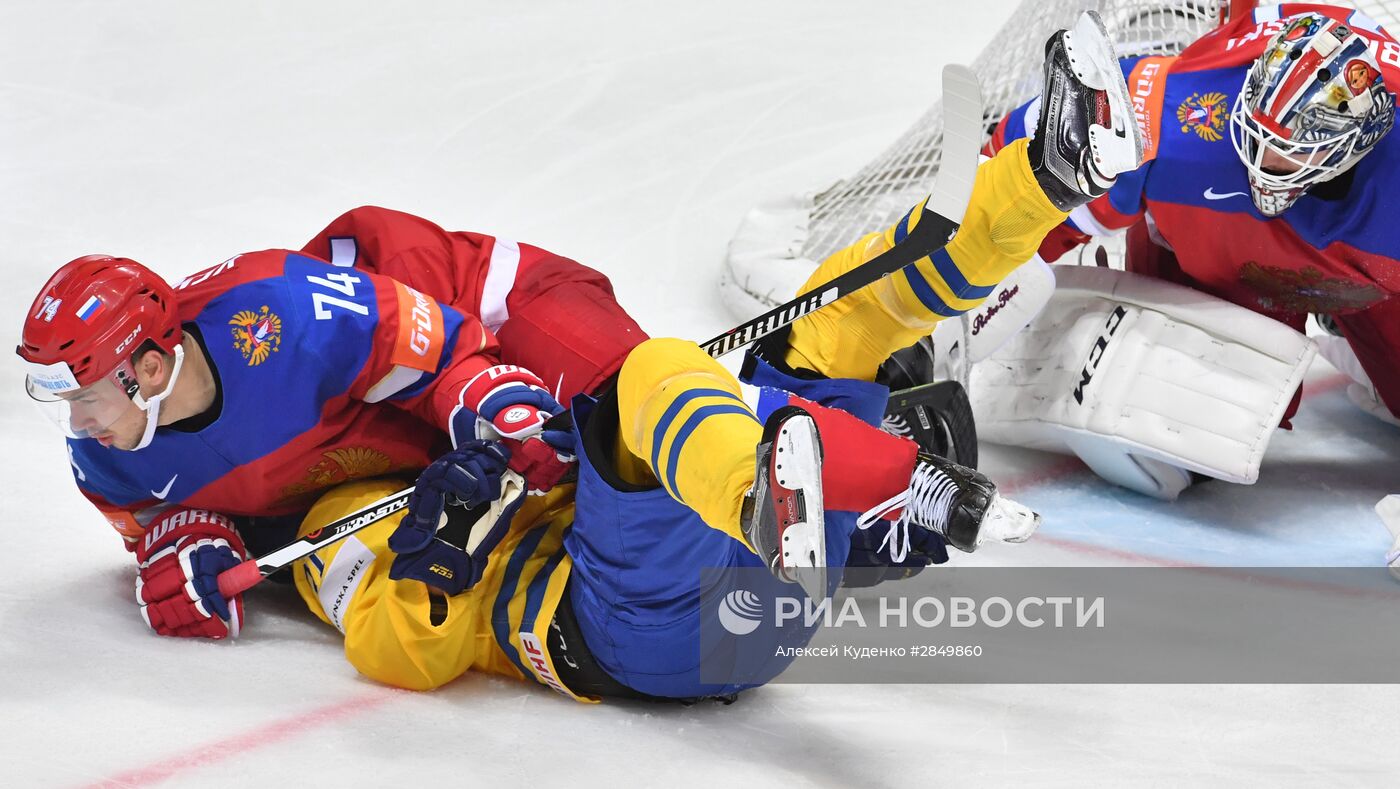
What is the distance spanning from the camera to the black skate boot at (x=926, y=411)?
2.67m

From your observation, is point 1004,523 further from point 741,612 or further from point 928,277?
point 928,277

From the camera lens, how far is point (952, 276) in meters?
2.23

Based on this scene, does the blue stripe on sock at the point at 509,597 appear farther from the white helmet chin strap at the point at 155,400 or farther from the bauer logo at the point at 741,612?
the white helmet chin strap at the point at 155,400

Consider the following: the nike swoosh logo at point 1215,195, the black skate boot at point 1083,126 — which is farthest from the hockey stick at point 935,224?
the nike swoosh logo at point 1215,195

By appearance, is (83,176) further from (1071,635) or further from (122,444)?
(1071,635)

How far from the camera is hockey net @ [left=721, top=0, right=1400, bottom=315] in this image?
3.45 meters

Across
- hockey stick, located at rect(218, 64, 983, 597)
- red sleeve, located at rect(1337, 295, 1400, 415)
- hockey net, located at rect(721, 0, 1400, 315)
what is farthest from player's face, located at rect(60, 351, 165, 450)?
red sleeve, located at rect(1337, 295, 1400, 415)

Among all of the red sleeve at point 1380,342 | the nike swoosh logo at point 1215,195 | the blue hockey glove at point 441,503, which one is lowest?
the red sleeve at point 1380,342

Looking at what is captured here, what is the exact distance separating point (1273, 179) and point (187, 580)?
1991mm

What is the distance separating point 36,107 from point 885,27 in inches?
110

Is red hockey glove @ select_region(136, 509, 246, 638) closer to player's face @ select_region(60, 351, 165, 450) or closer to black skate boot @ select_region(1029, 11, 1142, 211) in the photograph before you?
player's face @ select_region(60, 351, 165, 450)

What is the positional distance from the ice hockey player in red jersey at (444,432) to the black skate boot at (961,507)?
181mm

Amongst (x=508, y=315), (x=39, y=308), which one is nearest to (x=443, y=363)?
(x=508, y=315)

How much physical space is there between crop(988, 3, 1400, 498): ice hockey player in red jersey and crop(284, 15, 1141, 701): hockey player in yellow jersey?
1.82 feet
